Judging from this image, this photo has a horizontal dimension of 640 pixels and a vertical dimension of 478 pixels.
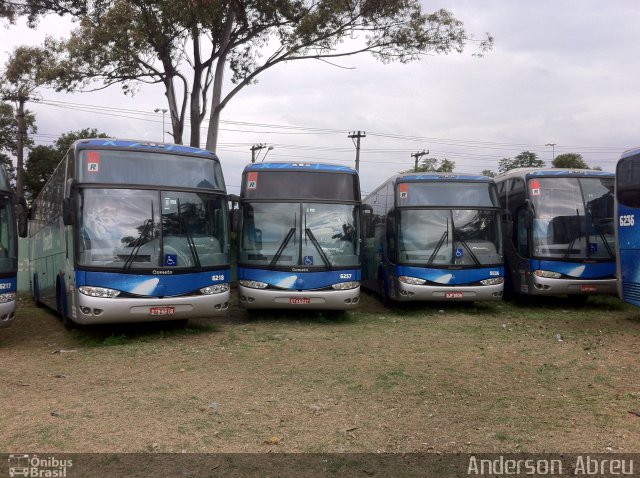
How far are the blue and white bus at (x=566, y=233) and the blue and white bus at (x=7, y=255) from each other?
34.4 ft

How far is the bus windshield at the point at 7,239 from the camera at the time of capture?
9.71 meters

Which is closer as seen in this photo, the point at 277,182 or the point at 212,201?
the point at 212,201

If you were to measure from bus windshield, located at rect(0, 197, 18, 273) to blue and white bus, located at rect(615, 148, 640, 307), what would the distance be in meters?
10.7

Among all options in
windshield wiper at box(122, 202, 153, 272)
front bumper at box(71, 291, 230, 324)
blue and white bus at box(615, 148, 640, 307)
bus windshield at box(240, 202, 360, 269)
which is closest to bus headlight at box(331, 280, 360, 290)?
bus windshield at box(240, 202, 360, 269)

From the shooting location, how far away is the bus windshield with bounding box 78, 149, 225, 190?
9.87 metres

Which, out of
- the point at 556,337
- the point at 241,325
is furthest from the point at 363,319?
the point at 556,337

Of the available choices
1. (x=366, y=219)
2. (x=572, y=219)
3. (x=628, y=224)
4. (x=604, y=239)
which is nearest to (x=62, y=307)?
(x=366, y=219)

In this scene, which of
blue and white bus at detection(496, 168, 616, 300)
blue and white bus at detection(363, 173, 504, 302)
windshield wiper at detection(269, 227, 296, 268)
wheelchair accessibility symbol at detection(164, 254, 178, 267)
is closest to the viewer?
wheelchair accessibility symbol at detection(164, 254, 178, 267)

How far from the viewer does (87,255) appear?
9602 millimetres

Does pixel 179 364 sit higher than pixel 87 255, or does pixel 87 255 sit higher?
pixel 87 255

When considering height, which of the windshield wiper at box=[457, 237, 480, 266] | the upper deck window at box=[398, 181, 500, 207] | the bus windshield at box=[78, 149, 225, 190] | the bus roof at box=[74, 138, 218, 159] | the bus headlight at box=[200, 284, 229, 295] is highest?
the bus roof at box=[74, 138, 218, 159]

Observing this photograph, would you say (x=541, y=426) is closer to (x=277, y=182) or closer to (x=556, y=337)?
(x=556, y=337)

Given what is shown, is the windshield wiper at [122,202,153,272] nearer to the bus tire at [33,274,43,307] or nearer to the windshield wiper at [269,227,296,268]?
the windshield wiper at [269,227,296,268]

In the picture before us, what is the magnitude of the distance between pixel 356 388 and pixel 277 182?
6.16 meters
